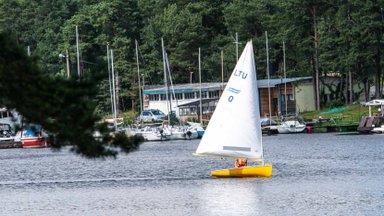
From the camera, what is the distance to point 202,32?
125938 mm

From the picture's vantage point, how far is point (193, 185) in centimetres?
5250

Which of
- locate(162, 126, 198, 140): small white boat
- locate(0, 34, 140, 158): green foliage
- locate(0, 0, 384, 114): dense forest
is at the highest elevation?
locate(0, 0, 384, 114): dense forest

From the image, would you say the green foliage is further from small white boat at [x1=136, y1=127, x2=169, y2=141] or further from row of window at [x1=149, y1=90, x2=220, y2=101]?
row of window at [x1=149, y1=90, x2=220, y2=101]

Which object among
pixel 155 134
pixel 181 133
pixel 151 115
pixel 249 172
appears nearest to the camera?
pixel 249 172

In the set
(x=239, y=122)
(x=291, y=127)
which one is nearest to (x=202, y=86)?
(x=291, y=127)

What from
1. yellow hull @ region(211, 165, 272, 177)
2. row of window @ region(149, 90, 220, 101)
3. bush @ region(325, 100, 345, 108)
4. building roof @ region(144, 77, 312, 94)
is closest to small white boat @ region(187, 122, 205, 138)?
building roof @ region(144, 77, 312, 94)

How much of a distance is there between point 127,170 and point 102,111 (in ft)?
196

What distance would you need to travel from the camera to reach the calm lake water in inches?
1674

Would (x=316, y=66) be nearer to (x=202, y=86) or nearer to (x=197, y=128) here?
(x=202, y=86)

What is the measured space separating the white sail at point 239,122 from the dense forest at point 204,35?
52.7 m

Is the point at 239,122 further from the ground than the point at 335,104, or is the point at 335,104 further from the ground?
the point at 335,104

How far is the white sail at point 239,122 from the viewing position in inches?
1984

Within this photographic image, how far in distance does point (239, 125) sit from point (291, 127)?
49203 mm

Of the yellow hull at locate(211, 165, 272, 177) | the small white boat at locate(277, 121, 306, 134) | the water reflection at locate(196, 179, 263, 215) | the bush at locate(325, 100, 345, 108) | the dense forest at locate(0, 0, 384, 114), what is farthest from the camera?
the bush at locate(325, 100, 345, 108)
